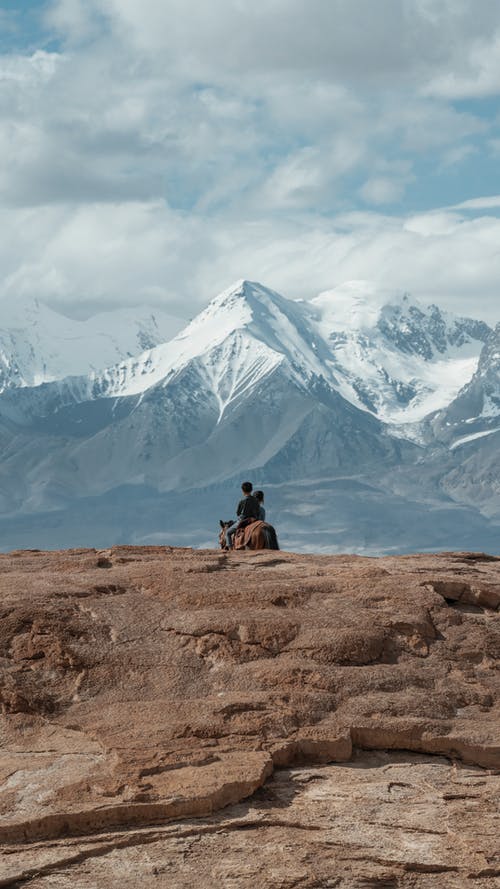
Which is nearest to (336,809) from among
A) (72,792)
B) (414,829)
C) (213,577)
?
(414,829)

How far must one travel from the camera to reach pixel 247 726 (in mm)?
14383

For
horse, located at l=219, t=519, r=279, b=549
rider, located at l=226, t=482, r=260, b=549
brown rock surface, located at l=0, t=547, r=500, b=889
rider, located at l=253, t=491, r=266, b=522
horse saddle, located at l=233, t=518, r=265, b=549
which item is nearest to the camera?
brown rock surface, located at l=0, t=547, r=500, b=889

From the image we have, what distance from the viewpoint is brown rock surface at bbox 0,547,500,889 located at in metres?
12.3

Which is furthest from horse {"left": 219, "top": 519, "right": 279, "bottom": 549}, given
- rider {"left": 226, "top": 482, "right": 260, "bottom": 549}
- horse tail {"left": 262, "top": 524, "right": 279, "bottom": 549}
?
rider {"left": 226, "top": 482, "right": 260, "bottom": 549}

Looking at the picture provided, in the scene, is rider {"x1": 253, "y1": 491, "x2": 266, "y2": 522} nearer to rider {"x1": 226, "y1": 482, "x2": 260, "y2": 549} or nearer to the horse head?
rider {"x1": 226, "y1": 482, "x2": 260, "y2": 549}

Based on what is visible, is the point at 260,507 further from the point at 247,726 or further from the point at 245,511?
the point at 247,726

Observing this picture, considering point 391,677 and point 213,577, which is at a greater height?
point 213,577

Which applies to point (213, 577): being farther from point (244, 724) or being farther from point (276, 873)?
point (276, 873)

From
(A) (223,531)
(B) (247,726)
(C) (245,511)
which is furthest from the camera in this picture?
(A) (223,531)

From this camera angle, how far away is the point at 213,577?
18.1m

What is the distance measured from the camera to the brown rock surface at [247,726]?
12.3 m

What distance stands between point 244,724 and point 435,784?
7.33ft

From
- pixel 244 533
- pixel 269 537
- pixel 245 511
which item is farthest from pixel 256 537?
pixel 245 511

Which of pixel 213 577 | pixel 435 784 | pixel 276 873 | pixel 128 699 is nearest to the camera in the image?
pixel 276 873
